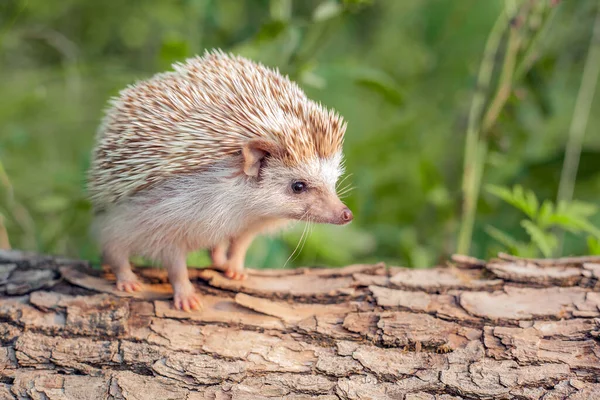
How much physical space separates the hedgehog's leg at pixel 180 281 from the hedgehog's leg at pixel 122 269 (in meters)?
0.22

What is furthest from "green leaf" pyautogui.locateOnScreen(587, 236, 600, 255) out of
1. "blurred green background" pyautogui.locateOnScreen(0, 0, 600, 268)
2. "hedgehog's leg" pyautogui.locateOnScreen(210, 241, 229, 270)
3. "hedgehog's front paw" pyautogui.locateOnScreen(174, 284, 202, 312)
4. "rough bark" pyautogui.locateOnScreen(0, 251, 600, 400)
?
"hedgehog's front paw" pyautogui.locateOnScreen(174, 284, 202, 312)

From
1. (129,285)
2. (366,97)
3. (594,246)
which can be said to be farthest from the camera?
(366,97)

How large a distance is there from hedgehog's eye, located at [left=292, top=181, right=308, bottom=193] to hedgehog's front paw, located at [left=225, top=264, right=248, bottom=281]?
672mm

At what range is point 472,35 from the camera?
25.9ft

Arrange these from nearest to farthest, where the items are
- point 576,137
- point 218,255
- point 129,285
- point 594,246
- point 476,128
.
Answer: point 129,285 → point 594,246 → point 218,255 → point 476,128 → point 576,137

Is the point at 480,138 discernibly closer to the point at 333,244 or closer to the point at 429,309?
the point at 333,244

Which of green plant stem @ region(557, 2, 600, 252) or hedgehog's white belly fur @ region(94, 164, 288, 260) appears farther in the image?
green plant stem @ region(557, 2, 600, 252)

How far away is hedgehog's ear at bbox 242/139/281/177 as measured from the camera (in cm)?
332

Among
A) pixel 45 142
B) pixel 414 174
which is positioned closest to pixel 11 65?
pixel 45 142

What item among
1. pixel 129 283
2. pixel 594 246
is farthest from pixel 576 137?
pixel 129 283

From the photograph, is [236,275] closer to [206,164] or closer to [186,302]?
[186,302]

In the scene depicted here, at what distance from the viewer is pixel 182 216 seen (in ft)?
11.5

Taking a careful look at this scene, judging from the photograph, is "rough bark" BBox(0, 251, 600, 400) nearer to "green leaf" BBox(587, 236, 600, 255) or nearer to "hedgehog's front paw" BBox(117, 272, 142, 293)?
"hedgehog's front paw" BBox(117, 272, 142, 293)

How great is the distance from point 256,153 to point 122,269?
1.12m
